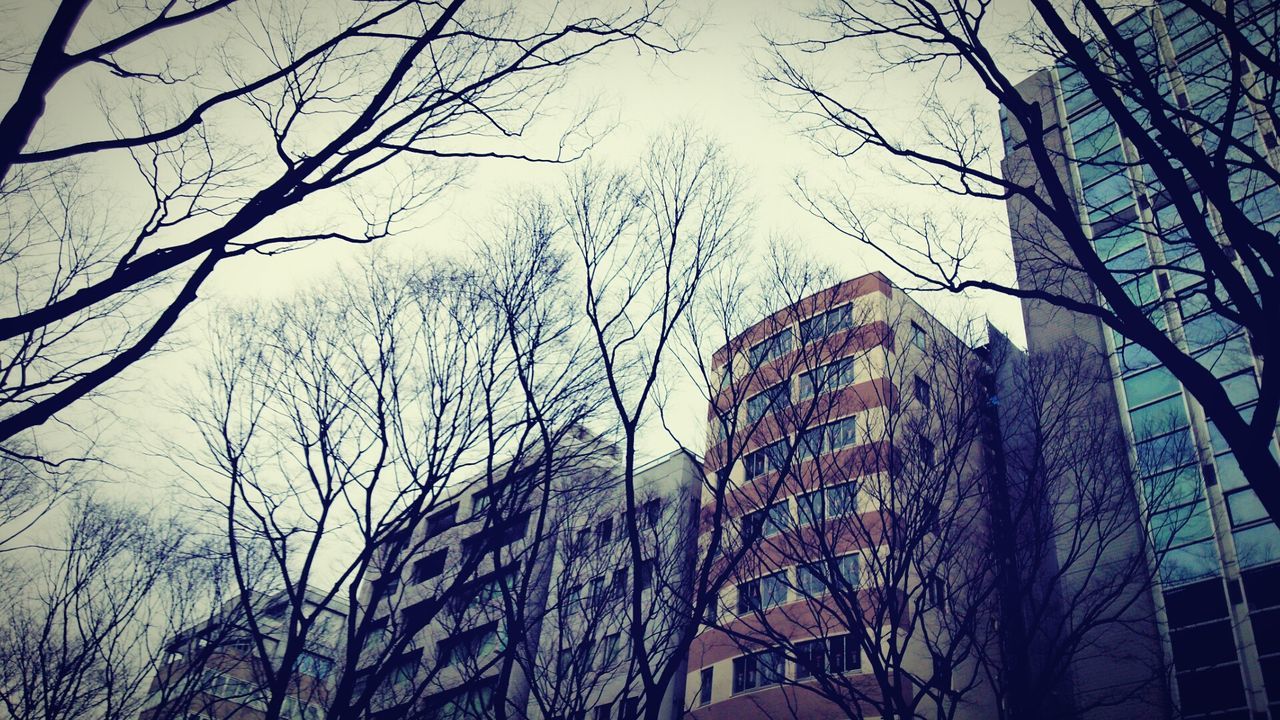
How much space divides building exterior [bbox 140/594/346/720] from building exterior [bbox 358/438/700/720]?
1865 mm

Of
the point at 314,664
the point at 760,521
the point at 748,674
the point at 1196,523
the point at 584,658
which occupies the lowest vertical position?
the point at 314,664

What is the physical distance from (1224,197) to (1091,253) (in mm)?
767

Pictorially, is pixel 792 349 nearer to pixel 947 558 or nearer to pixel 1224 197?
pixel 947 558

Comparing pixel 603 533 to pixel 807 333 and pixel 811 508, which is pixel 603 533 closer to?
pixel 811 508

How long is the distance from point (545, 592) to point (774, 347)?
57.1ft

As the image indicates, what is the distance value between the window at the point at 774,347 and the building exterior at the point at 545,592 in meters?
2.37

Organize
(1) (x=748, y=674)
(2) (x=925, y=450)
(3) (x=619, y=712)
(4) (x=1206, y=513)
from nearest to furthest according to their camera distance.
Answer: (3) (x=619, y=712) → (2) (x=925, y=450) → (4) (x=1206, y=513) → (1) (x=748, y=674)

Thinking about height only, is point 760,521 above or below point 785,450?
below

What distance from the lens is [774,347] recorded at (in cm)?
1067

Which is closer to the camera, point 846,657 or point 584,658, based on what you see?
point 584,658

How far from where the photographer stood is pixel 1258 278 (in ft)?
15.3

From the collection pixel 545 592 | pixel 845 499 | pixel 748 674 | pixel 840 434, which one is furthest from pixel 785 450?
pixel 545 592

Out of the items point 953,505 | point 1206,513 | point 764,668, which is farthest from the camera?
point 764,668

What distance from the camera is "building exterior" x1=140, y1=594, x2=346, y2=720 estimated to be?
40.7 feet
